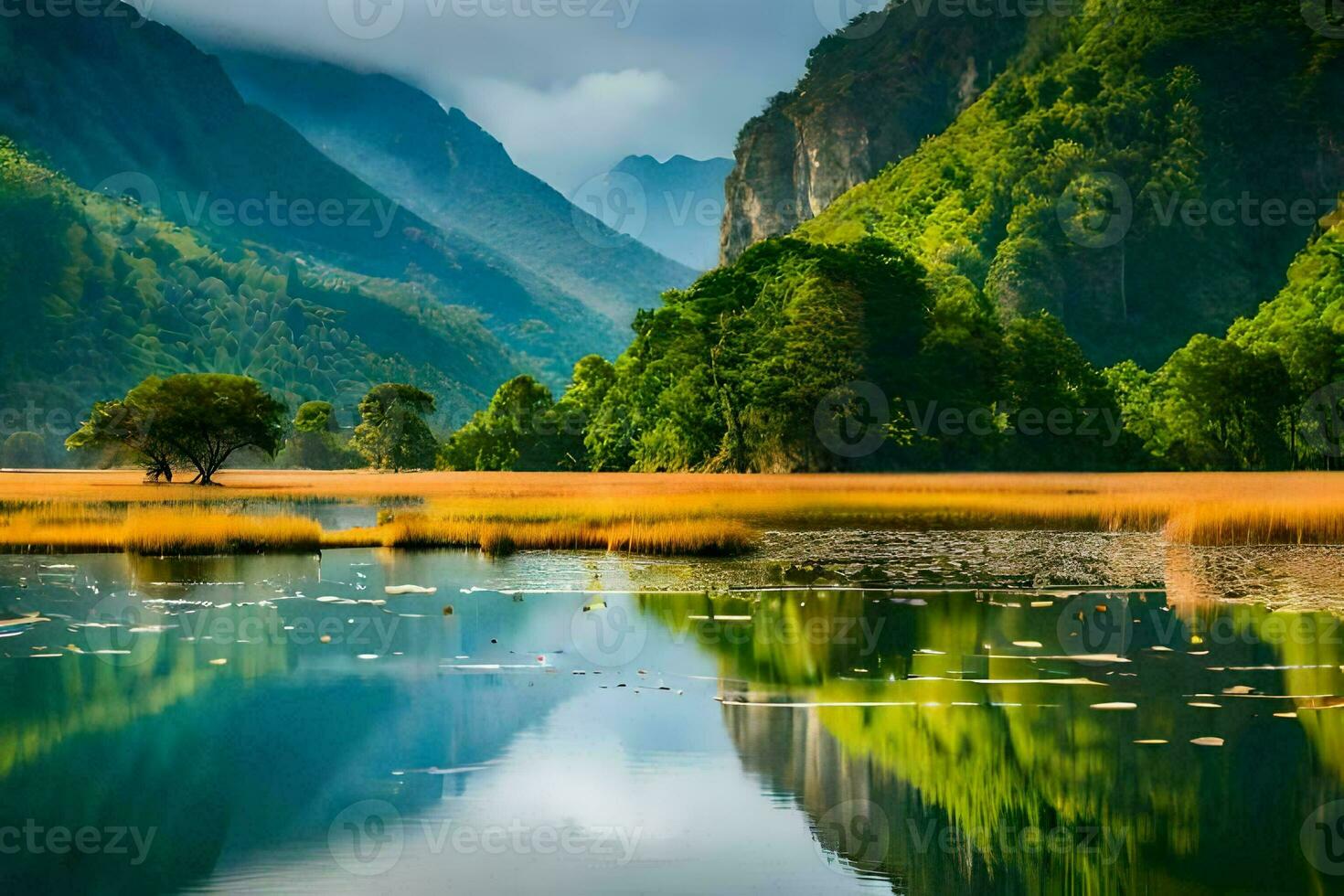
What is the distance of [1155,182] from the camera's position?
16100 centimetres

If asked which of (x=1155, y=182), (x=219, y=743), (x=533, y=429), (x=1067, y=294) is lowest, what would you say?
(x=219, y=743)

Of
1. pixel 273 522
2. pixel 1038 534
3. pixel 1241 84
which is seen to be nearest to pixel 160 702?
pixel 273 522

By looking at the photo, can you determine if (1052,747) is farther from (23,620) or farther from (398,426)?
(398,426)

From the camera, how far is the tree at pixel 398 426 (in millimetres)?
132125

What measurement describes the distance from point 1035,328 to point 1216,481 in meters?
35.6

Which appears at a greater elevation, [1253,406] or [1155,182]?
[1155,182]

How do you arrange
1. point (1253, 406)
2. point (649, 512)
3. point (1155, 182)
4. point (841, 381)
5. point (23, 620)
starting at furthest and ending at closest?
point (1155, 182) < point (1253, 406) < point (841, 381) < point (649, 512) < point (23, 620)

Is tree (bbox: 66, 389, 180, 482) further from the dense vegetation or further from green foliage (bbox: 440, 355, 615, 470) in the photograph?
green foliage (bbox: 440, 355, 615, 470)

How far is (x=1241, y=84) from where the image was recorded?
568ft

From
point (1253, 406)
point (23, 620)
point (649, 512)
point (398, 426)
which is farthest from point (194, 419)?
point (1253, 406)

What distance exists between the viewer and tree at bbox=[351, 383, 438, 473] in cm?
13212

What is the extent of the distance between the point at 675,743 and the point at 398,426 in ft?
396

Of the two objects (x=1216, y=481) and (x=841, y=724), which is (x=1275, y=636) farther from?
(x=1216, y=481)

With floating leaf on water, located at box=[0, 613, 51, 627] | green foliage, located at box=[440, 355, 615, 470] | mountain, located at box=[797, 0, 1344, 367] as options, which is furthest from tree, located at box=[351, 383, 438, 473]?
floating leaf on water, located at box=[0, 613, 51, 627]
